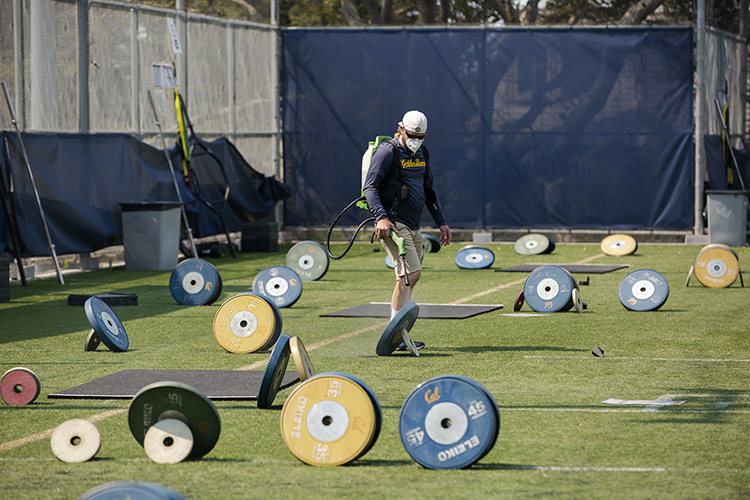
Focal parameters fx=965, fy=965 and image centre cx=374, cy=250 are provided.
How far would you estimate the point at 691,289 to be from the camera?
11.4 meters

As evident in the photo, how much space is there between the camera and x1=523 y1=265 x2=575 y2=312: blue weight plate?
9.51 meters

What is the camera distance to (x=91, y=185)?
46.0 ft

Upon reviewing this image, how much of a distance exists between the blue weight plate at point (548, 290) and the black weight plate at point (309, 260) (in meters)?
3.89

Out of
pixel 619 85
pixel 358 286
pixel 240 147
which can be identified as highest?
pixel 619 85

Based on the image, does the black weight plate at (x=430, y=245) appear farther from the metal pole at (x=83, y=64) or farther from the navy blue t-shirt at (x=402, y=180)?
the navy blue t-shirt at (x=402, y=180)

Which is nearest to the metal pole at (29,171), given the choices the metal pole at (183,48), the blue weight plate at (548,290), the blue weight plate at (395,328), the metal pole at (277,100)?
the metal pole at (183,48)

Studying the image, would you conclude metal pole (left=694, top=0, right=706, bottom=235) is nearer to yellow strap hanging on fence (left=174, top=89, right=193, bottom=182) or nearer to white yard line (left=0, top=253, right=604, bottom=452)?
white yard line (left=0, top=253, right=604, bottom=452)

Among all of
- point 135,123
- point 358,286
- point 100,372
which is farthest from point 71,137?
point 100,372

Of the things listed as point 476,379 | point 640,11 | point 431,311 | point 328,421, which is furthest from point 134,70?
point 640,11

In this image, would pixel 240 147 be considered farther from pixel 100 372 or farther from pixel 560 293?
pixel 100 372

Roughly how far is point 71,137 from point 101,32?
6.24ft

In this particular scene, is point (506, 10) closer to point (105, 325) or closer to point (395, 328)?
point (395, 328)

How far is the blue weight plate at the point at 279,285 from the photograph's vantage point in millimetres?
10125

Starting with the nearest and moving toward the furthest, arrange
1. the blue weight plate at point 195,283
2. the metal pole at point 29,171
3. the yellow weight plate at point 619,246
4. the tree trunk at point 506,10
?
the blue weight plate at point 195,283 < the metal pole at point 29,171 < the yellow weight plate at point 619,246 < the tree trunk at point 506,10
